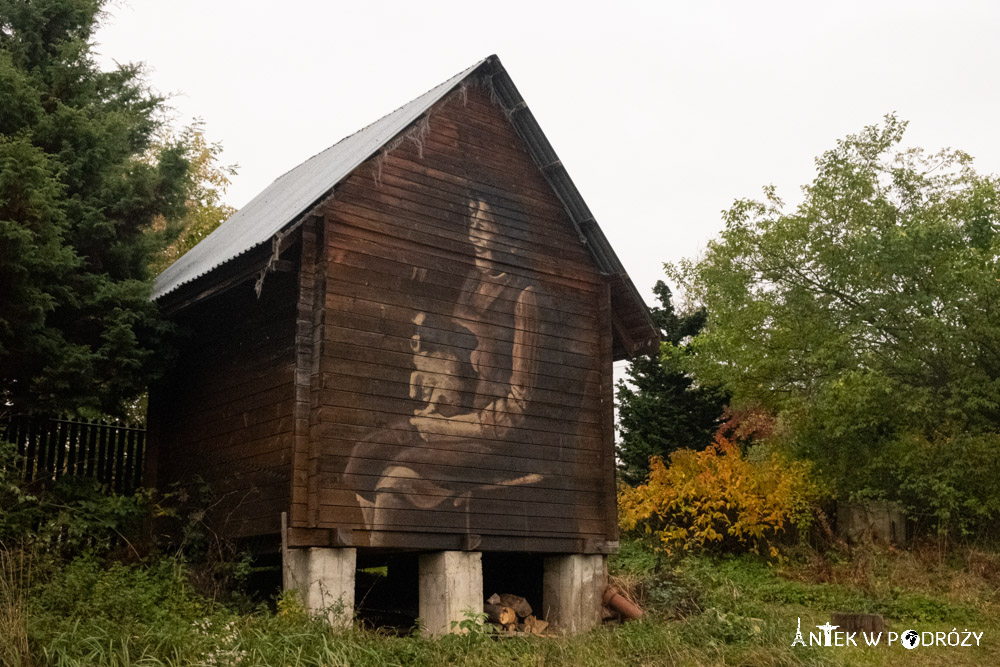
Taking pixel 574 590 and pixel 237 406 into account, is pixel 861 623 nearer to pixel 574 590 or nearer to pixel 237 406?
pixel 574 590

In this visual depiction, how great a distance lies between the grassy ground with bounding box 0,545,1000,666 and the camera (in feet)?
31.7

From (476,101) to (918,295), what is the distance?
1139 centimetres

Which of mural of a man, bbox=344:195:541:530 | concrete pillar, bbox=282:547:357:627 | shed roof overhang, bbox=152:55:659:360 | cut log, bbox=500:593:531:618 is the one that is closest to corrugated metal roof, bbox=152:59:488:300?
shed roof overhang, bbox=152:55:659:360

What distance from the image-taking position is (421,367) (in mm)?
14031

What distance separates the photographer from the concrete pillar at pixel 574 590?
14945 mm

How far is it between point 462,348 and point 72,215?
5.91 meters

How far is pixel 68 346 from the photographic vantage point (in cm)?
1396

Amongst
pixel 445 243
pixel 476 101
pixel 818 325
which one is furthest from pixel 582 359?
pixel 818 325

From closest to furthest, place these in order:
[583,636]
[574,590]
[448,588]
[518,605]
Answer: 1. [583,636]
2. [448,588]
3. [518,605]
4. [574,590]

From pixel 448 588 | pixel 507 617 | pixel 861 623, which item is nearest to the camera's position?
pixel 448 588

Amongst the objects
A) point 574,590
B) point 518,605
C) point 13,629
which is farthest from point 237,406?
point 574,590

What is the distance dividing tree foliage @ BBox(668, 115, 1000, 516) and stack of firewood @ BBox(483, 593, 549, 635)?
9.70 m

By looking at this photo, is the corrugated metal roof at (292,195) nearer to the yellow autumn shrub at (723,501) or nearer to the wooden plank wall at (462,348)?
the wooden plank wall at (462,348)

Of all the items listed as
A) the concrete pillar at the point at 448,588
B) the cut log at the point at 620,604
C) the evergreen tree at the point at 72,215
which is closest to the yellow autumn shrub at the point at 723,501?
the cut log at the point at 620,604
